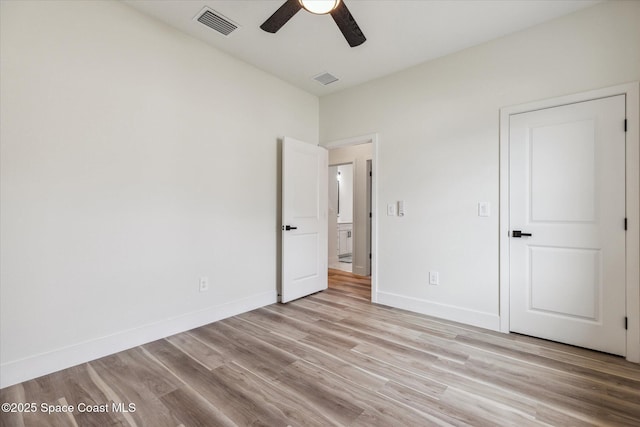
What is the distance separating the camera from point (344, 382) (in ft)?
6.35

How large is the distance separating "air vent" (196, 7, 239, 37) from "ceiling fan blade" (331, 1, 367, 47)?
1.18 m

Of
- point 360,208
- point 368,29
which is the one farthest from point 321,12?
point 360,208

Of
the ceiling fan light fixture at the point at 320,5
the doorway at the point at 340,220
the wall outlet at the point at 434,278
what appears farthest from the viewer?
the doorway at the point at 340,220

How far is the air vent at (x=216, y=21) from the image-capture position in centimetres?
246

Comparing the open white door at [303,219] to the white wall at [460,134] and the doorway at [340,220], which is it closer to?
the white wall at [460,134]

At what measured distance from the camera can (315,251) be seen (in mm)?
3990

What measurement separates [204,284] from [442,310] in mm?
2498

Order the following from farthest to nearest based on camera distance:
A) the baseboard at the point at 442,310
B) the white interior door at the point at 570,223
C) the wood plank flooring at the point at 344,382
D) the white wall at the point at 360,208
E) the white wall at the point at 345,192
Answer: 1. the white wall at the point at 345,192
2. the white wall at the point at 360,208
3. the baseboard at the point at 442,310
4. the white interior door at the point at 570,223
5. the wood plank flooring at the point at 344,382

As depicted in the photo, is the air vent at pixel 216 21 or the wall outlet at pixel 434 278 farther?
the wall outlet at pixel 434 278

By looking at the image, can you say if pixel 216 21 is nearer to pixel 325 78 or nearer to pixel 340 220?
pixel 325 78

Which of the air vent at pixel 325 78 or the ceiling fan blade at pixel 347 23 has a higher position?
the air vent at pixel 325 78

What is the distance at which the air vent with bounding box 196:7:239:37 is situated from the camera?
246 centimetres

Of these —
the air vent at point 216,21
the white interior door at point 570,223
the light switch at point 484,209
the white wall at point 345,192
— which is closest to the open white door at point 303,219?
the air vent at point 216,21

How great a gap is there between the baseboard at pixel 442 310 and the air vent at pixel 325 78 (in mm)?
2748
